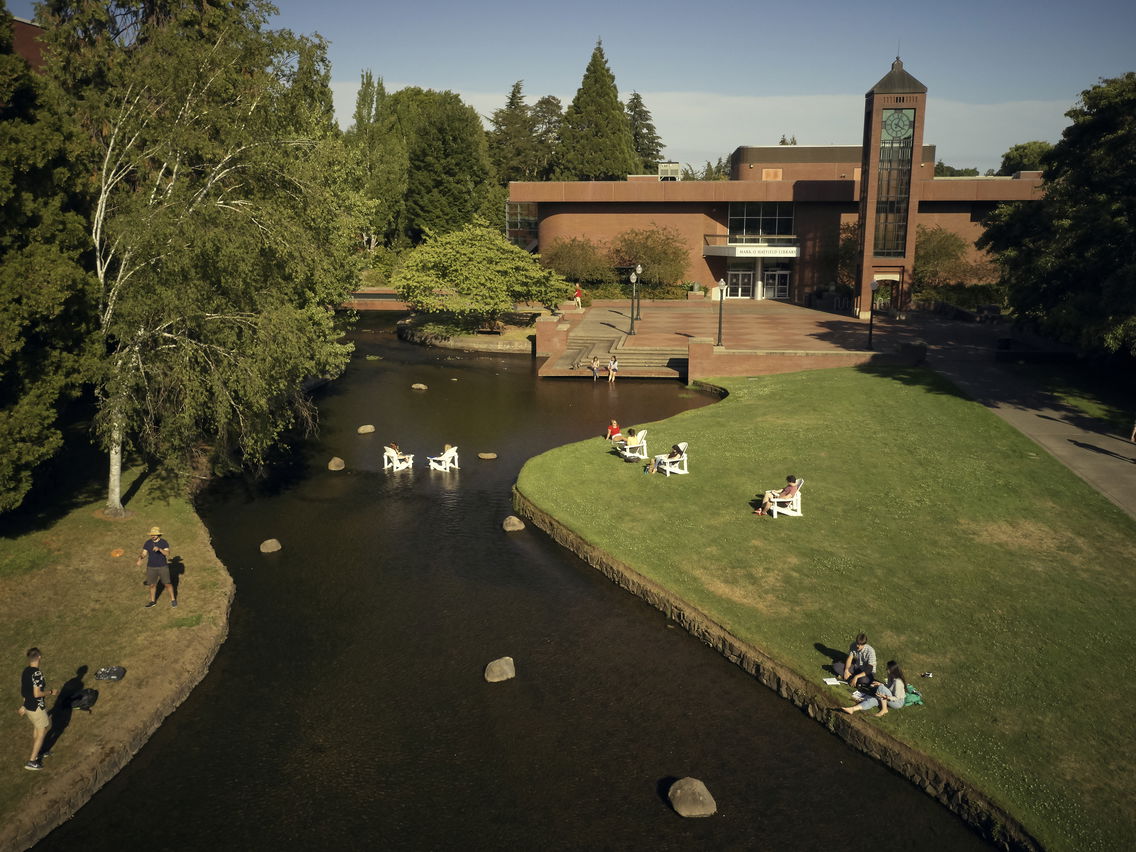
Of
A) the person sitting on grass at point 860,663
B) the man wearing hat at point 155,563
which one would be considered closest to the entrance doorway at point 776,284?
the person sitting on grass at point 860,663

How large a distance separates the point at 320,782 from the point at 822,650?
347 inches

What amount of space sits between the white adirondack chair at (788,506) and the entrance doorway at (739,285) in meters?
48.0

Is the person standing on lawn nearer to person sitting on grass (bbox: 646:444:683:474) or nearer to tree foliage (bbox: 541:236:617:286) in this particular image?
person sitting on grass (bbox: 646:444:683:474)

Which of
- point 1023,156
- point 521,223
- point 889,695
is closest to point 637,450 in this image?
point 889,695

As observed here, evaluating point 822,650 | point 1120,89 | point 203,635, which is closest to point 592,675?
point 822,650

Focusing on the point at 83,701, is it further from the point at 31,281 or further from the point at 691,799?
the point at 691,799

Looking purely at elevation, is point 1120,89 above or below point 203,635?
above

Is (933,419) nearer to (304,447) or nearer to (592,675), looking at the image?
(592,675)

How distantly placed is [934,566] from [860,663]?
5298mm

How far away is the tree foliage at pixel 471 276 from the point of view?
161ft

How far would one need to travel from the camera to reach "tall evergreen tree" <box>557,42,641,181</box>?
84.1 m

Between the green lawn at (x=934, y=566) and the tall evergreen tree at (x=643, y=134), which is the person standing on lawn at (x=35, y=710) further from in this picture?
the tall evergreen tree at (x=643, y=134)

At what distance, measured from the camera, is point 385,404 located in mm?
35688

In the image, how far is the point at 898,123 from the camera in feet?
170
